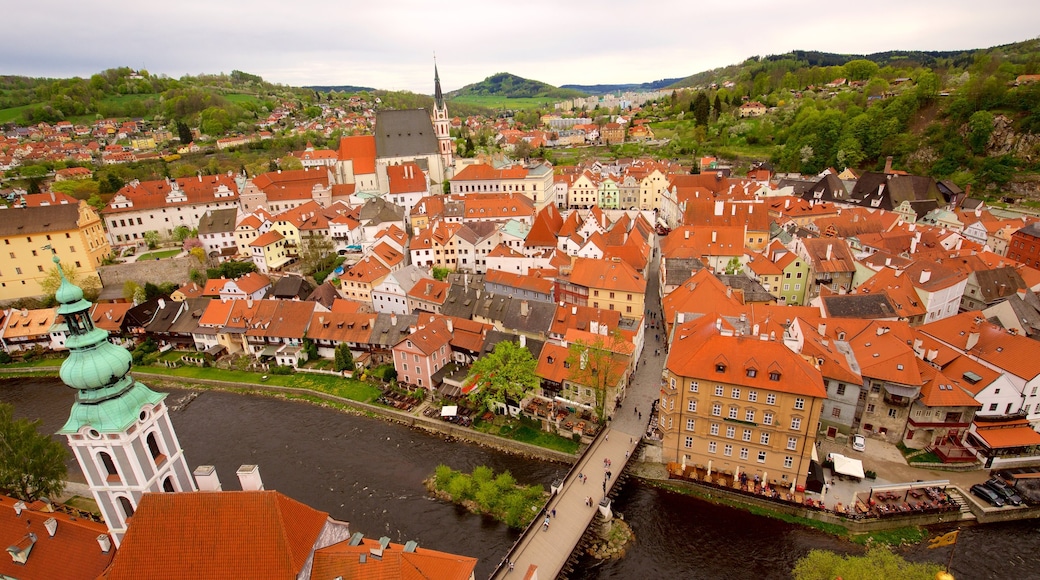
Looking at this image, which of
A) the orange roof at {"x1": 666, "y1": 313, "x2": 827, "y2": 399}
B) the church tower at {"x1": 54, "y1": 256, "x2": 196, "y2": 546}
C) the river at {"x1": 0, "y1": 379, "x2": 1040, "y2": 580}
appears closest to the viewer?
the church tower at {"x1": 54, "y1": 256, "x2": 196, "y2": 546}

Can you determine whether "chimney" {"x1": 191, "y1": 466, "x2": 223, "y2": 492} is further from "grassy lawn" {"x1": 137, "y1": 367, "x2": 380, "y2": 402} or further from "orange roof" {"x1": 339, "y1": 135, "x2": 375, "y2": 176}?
"orange roof" {"x1": 339, "y1": 135, "x2": 375, "y2": 176}

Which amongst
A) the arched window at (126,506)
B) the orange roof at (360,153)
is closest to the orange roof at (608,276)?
the arched window at (126,506)

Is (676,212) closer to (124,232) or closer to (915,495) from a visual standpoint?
(915,495)

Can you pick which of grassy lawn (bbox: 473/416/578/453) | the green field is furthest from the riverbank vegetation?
the green field

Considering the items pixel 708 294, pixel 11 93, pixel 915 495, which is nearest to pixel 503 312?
pixel 708 294

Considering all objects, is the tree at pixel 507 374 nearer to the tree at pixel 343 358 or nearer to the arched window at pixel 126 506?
the tree at pixel 343 358

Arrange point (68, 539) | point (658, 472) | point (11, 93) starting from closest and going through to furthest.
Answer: point (68, 539) < point (658, 472) < point (11, 93)
